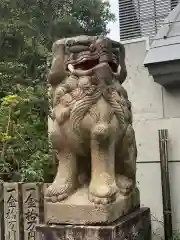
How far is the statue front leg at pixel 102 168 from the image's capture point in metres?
2.35

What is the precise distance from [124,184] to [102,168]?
0.30m


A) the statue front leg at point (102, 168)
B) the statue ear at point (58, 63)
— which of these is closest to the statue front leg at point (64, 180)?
the statue front leg at point (102, 168)

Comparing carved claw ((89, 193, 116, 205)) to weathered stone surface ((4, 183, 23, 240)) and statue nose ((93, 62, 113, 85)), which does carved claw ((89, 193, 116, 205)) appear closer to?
statue nose ((93, 62, 113, 85))

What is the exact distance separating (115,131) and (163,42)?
1918 mm

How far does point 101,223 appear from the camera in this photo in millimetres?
2318

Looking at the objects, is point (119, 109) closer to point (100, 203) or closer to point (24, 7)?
point (100, 203)

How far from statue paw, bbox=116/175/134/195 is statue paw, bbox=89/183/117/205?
20 centimetres

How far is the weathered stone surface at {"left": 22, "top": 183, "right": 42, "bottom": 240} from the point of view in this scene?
119 inches

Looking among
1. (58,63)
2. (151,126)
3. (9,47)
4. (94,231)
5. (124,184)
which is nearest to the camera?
(94,231)

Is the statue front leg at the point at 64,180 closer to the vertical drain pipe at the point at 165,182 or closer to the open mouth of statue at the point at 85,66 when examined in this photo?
the open mouth of statue at the point at 85,66

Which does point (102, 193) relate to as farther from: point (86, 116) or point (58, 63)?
point (58, 63)

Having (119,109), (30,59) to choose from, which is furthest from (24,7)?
(119,109)

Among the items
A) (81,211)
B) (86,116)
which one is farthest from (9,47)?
(81,211)

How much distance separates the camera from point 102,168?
2441mm
